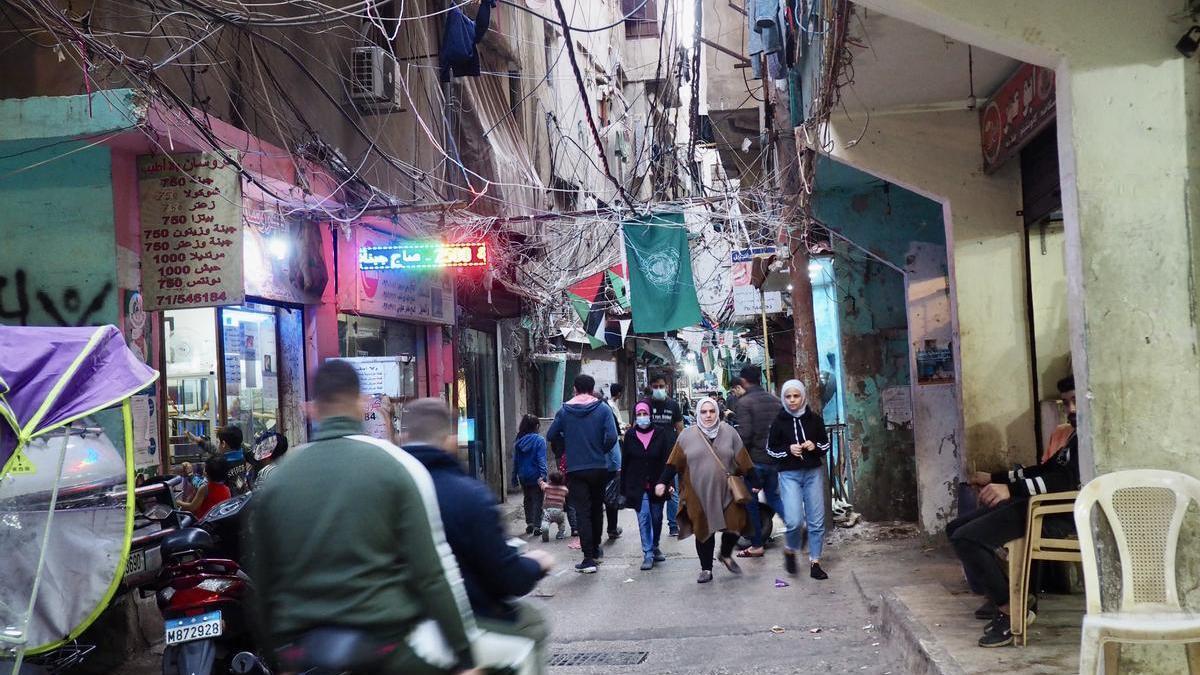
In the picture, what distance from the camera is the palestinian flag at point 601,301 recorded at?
19.5 metres

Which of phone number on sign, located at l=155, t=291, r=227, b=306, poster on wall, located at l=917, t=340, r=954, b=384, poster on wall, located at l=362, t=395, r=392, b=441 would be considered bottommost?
poster on wall, located at l=362, t=395, r=392, b=441

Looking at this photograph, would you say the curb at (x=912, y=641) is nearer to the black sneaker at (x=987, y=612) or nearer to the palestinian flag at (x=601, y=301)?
the black sneaker at (x=987, y=612)

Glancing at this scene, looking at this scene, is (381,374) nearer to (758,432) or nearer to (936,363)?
(758,432)

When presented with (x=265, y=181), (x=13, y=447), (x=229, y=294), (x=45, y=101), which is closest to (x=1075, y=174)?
(x=13, y=447)

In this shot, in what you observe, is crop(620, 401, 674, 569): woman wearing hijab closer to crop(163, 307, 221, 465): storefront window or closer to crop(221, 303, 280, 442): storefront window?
crop(221, 303, 280, 442): storefront window

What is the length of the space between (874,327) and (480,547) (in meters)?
10.1

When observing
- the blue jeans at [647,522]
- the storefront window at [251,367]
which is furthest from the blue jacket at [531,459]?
the storefront window at [251,367]

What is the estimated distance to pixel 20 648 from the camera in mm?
5051

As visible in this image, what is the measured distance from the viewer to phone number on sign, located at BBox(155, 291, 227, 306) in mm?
8594

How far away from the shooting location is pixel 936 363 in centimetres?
1095

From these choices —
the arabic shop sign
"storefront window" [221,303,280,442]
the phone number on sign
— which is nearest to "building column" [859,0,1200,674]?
the phone number on sign

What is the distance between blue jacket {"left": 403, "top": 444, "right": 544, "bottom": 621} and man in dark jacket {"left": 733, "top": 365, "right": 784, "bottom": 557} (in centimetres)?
795

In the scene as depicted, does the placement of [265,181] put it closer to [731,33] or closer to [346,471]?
[346,471]

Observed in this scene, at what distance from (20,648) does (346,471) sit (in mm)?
3174
